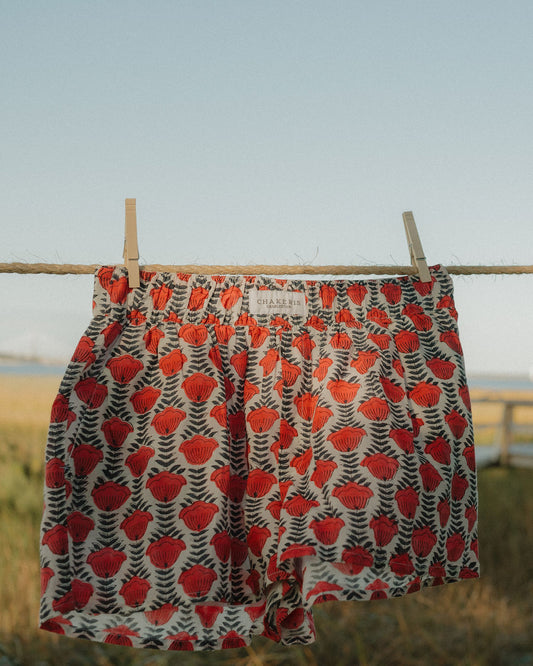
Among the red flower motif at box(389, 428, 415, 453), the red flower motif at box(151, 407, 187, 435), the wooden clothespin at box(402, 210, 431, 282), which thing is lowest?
the red flower motif at box(389, 428, 415, 453)

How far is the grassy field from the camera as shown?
1.62 m

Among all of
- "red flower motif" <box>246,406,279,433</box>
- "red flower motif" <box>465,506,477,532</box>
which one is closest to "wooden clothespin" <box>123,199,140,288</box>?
"red flower motif" <box>246,406,279,433</box>

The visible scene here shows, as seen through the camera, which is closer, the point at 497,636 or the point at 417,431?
the point at 417,431

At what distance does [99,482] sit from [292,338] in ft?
1.45

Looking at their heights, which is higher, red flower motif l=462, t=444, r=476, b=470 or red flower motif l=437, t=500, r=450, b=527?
red flower motif l=462, t=444, r=476, b=470

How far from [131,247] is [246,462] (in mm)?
464

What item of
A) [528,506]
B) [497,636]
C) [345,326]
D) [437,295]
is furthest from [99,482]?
[528,506]

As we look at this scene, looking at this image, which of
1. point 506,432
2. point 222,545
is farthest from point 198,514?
point 506,432

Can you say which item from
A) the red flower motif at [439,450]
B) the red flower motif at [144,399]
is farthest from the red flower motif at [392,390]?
Result: the red flower motif at [144,399]

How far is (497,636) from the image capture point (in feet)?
5.72

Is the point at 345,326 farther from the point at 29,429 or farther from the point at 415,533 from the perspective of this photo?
the point at 29,429

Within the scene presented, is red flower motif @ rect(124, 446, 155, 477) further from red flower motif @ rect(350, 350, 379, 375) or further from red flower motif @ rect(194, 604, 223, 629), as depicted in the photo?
red flower motif @ rect(350, 350, 379, 375)

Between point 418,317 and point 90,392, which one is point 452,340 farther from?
point 90,392

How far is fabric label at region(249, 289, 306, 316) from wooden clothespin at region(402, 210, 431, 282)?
0.25 meters
